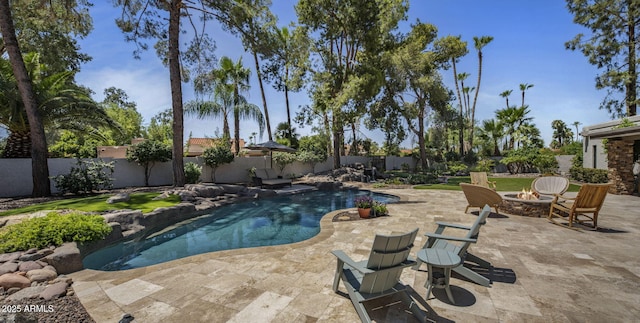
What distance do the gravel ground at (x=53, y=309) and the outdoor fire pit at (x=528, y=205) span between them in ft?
28.2

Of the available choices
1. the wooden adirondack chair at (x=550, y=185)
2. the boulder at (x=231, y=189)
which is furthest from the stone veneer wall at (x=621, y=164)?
the boulder at (x=231, y=189)

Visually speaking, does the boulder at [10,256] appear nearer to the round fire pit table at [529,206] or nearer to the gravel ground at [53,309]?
the gravel ground at [53,309]

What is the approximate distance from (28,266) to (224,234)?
3418 mm

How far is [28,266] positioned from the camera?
3576 millimetres

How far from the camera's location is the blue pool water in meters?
5.01

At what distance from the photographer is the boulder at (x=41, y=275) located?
11.1ft

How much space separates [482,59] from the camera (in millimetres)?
31703

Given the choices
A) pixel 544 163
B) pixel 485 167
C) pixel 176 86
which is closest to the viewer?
pixel 176 86

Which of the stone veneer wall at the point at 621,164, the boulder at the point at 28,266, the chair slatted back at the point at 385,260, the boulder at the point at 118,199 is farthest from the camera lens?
the stone veneer wall at the point at 621,164

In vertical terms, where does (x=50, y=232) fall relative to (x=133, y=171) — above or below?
below

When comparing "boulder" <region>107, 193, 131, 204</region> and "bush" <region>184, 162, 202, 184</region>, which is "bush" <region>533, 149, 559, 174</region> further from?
"boulder" <region>107, 193, 131, 204</region>

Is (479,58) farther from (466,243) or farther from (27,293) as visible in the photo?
(27,293)

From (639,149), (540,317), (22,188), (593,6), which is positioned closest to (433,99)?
(593,6)

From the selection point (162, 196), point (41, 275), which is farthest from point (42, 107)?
point (41, 275)
